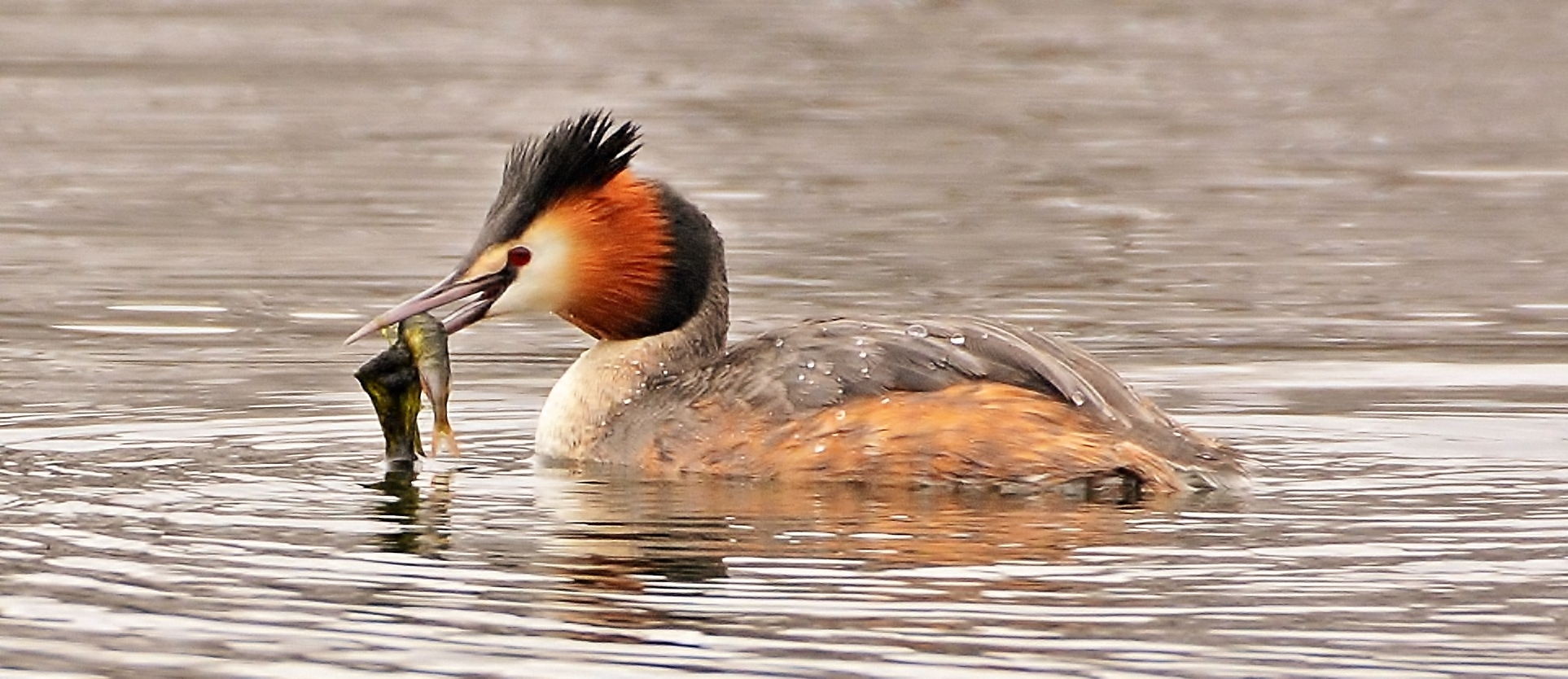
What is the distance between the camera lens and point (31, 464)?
9.09m

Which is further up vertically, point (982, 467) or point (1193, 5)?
point (1193, 5)

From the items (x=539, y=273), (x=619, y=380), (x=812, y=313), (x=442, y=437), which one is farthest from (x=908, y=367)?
(x=812, y=313)

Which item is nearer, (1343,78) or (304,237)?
(304,237)

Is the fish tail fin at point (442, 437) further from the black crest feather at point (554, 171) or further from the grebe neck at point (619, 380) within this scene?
the black crest feather at point (554, 171)

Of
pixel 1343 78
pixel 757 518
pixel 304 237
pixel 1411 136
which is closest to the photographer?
pixel 757 518

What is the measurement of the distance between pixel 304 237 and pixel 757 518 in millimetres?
7011

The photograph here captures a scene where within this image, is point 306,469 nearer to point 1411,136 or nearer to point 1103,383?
point 1103,383

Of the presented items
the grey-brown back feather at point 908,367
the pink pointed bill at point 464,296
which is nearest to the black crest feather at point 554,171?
the pink pointed bill at point 464,296

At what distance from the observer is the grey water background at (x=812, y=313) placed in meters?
6.92

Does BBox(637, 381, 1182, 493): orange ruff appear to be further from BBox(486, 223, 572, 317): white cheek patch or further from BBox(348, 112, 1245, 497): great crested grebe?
BBox(486, 223, 572, 317): white cheek patch

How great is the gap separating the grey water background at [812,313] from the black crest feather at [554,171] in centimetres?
73

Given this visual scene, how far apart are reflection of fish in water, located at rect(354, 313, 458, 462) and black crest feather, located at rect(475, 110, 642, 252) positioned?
1.33 feet

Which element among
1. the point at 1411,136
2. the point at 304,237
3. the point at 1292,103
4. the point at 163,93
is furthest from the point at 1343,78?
the point at 304,237

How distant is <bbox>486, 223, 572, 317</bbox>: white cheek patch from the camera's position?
9414 mm
